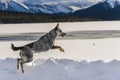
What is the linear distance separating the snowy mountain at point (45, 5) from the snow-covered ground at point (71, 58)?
0.25m

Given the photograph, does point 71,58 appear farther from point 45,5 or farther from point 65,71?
point 65,71

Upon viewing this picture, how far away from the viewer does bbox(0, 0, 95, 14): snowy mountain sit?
5.87m

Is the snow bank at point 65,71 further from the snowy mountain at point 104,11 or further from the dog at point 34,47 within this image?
the snowy mountain at point 104,11

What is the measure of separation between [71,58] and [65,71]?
1.26 meters

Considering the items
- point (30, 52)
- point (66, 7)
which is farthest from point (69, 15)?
point (30, 52)

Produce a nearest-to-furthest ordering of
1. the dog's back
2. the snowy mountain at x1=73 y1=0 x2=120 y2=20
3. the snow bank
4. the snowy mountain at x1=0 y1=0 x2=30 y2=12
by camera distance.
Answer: the snow bank, the dog's back, the snowy mountain at x1=0 y1=0 x2=30 y2=12, the snowy mountain at x1=73 y1=0 x2=120 y2=20

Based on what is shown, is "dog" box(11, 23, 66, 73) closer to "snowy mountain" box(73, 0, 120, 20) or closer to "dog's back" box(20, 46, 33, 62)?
"dog's back" box(20, 46, 33, 62)

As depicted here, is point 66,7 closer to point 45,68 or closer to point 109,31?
point 109,31

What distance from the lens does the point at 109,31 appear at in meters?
5.84

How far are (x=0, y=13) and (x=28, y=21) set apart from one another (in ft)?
1.60

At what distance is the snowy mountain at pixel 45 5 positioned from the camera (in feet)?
19.2

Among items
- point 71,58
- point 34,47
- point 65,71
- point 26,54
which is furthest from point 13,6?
point 65,71

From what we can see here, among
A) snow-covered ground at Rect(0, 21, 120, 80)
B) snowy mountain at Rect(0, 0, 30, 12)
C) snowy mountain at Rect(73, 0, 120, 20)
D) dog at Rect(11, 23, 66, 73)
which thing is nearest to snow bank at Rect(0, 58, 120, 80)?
snow-covered ground at Rect(0, 21, 120, 80)

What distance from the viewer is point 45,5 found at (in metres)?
5.94
